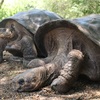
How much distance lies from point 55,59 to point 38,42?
729 millimetres

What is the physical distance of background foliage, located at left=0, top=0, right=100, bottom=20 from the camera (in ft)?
34.6

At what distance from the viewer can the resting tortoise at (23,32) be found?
4863 mm

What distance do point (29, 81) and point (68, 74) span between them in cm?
47

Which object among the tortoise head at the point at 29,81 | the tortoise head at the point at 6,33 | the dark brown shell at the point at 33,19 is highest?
the dark brown shell at the point at 33,19

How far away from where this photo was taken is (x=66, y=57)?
3758 mm

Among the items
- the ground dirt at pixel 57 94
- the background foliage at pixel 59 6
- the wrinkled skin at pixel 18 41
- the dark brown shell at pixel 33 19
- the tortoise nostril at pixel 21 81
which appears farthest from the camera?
the background foliage at pixel 59 6

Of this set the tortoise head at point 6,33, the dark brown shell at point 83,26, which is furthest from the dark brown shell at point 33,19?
the dark brown shell at point 83,26

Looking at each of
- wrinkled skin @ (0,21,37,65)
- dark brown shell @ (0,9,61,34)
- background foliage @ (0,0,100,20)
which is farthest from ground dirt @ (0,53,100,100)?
background foliage @ (0,0,100,20)

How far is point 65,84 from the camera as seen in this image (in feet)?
10.9

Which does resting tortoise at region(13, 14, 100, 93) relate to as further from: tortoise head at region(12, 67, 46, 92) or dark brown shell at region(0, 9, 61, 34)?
dark brown shell at region(0, 9, 61, 34)

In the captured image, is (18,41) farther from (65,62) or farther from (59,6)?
(59,6)

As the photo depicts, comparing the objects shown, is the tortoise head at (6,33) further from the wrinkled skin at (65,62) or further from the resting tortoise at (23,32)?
the wrinkled skin at (65,62)

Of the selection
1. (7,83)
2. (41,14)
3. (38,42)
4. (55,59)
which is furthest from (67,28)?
(41,14)

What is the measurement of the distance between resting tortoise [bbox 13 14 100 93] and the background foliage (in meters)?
6.51
